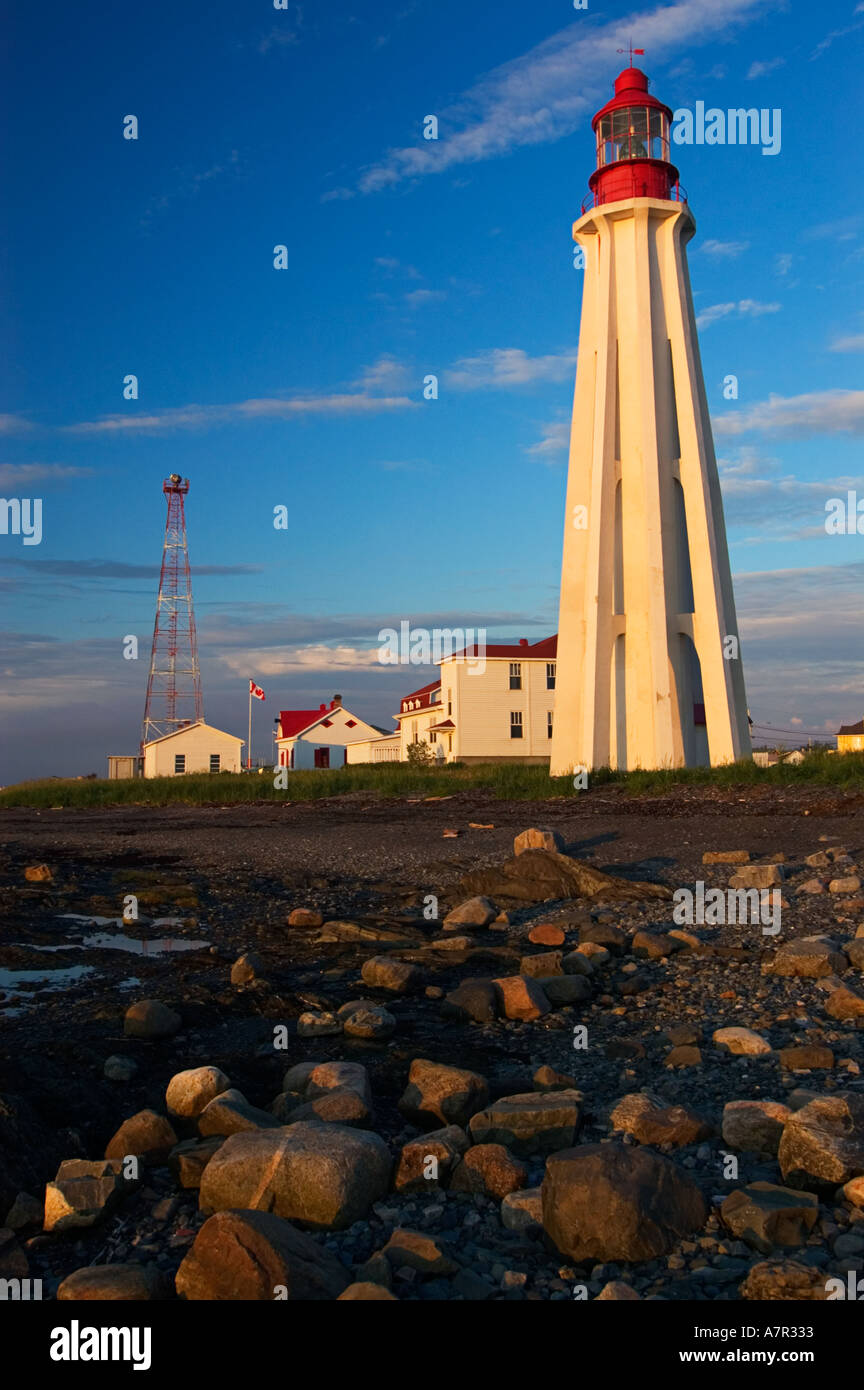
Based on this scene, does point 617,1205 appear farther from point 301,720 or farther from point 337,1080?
point 301,720

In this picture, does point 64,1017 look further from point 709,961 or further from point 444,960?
point 709,961

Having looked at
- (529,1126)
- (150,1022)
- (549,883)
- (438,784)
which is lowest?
(529,1126)

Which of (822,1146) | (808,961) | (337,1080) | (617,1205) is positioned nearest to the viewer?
(617,1205)

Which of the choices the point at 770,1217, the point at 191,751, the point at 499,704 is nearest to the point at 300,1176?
the point at 770,1217

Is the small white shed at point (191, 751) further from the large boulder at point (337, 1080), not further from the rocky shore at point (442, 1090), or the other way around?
the large boulder at point (337, 1080)

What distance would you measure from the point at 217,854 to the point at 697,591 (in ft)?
58.2

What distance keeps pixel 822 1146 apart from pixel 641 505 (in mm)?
29064

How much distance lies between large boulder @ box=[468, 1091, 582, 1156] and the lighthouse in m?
26.4

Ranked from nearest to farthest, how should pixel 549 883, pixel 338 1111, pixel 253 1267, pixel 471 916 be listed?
1. pixel 253 1267
2. pixel 338 1111
3. pixel 471 916
4. pixel 549 883

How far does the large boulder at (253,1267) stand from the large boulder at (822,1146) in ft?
8.09

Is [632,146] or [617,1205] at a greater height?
[632,146]

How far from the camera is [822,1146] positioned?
5344 mm

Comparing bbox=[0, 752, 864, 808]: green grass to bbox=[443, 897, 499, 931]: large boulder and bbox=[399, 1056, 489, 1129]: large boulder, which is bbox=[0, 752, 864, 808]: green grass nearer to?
bbox=[443, 897, 499, 931]: large boulder
